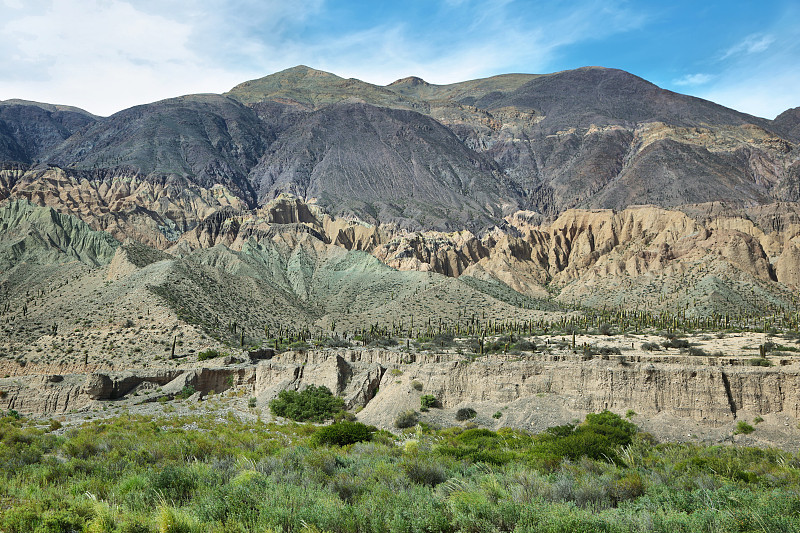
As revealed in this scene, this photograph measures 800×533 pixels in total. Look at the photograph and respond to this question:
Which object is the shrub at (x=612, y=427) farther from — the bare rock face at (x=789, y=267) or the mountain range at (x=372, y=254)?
the bare rock face at (x=789, y=267)

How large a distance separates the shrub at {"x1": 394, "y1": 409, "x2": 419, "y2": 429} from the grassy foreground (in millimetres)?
5748

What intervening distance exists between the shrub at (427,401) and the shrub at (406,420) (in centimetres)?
141

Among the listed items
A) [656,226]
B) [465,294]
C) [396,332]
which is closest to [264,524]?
A: [396,332]

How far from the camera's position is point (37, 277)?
9075 cm

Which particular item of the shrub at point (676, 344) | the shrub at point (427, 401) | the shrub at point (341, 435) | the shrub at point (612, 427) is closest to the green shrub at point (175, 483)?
the shrub at point (341, 435)

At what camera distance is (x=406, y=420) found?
2747 centimetres

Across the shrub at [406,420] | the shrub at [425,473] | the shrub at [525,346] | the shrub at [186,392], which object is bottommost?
the shrub at [525,346]

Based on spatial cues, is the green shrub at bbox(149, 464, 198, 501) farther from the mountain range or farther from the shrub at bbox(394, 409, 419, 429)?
the mountain range

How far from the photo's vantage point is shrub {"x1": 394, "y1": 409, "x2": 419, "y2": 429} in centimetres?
2733

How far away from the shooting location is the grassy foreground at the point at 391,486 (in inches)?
410

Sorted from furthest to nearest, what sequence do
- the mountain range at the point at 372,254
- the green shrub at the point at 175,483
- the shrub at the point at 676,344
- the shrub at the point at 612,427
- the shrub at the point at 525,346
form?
the mountain range at the point at 372,254 < the shrub at the point at 525,346 < the shrub at the point at 676,344 < the shrub at the point at 612,427 < the green shrub at the point at 175,483

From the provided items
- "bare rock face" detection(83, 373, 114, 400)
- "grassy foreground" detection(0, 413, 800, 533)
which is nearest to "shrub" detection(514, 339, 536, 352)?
"grassy foreground" detection(0, 413, 800, 533)

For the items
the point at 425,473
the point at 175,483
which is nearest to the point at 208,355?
the point at 175,483

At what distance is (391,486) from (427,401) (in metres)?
16.4
